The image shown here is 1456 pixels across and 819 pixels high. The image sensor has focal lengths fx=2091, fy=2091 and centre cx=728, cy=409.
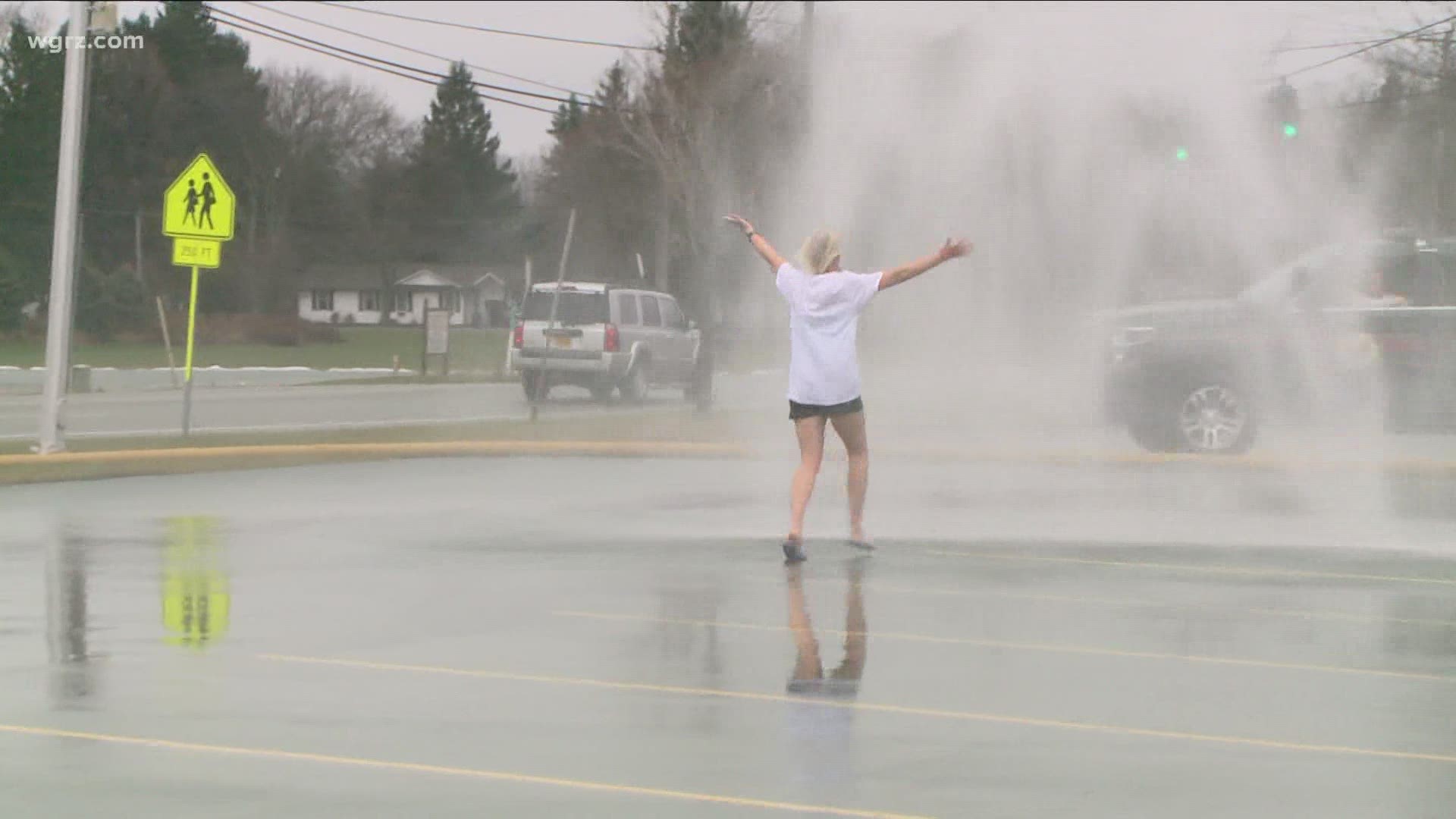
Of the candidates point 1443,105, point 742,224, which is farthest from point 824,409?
point 1443,105

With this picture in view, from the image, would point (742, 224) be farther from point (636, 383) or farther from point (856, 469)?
point (636, 383)

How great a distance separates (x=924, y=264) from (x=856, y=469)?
1.23m

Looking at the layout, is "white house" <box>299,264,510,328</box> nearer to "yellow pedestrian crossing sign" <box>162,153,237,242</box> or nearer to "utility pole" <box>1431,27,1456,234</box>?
"utility pole" <box>1431,27,1456,234</box>

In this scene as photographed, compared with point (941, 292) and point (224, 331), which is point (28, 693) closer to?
point (941, 292)

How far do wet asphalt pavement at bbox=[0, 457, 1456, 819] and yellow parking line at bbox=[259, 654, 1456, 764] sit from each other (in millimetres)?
19

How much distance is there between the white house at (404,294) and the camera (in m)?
132

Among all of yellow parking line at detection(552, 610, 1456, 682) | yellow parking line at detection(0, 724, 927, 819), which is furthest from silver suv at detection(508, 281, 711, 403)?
yellow parking line at detection(0, 724, 927, 819)

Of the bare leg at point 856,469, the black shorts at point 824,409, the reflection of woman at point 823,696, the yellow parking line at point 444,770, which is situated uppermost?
the black shorts at point 824,409

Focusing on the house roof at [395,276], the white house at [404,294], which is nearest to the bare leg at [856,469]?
the house roof at [395,276]

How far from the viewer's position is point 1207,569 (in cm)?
1127

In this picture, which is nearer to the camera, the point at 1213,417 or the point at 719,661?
the point at 719,661

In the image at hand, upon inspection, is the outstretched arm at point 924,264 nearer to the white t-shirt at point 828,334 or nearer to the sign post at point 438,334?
the white t-shirt at point 828,334

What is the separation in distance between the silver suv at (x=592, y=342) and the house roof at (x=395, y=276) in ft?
308

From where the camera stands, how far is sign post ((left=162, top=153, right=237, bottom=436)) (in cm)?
2034
